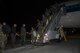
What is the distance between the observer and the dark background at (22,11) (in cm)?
3222

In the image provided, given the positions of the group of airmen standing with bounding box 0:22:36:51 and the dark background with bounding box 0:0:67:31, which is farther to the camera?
the dark background with bounding box 0:0:67:31

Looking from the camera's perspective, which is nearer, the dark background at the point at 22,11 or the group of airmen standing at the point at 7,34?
the group of airmen standing at the point at 7,34

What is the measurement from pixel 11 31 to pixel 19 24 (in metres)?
10.3

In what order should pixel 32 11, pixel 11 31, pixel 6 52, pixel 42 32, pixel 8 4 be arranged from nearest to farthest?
pixel 6 52 → pixel 11 31 → pixel 42 32 → pixel 8 4 → pixel 32 11

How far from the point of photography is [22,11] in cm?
3403

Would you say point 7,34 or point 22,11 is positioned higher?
point 22,11

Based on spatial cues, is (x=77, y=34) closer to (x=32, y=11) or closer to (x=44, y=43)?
(x=32, y=11)

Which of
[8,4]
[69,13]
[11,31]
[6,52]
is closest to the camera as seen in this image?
[6,52]

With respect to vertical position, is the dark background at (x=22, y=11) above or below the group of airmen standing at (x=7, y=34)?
above

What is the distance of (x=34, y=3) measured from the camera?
35.1 m

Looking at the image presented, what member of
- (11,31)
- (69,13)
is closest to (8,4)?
(69,13)

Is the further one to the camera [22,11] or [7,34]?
[22,11]

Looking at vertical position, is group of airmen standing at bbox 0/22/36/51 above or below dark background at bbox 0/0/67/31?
below

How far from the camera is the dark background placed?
32.2m
